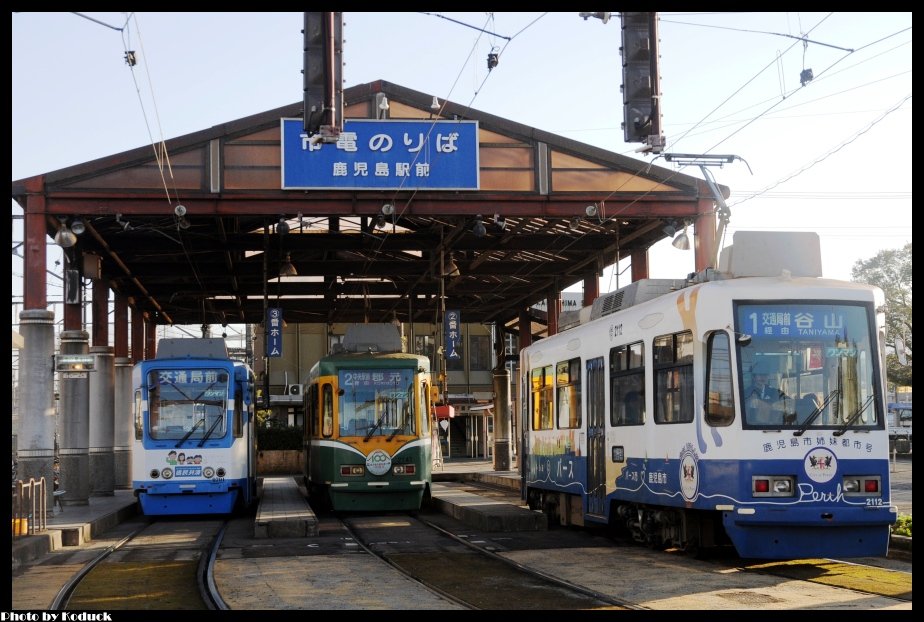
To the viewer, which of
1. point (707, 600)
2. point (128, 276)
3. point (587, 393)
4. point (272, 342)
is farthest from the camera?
point (128, 276)

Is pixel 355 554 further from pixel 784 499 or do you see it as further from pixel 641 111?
pixel 641 111

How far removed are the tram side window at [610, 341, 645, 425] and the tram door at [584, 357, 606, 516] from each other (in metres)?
0.42

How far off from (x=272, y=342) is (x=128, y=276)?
19.7ft

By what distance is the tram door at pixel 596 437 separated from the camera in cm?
1596

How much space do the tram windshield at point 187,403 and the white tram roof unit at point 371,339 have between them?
278 cm

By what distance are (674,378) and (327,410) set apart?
10.2 meters

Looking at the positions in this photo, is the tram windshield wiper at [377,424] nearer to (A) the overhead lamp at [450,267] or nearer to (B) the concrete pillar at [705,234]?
(B) the concrete pillar at [705,234]

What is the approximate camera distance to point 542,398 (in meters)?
19.4

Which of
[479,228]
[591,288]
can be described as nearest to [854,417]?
[479,228]

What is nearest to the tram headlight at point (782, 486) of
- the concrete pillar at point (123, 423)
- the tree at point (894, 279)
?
the concrete pillar at point (123, 423)

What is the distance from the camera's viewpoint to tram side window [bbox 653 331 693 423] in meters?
13.1

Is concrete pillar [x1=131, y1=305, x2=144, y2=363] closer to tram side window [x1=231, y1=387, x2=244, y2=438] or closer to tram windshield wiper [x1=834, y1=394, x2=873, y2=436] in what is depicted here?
tram side window [x1=231, y1=387, x2=244, y2=438]

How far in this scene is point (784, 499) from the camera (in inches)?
480

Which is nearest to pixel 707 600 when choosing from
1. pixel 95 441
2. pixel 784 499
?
pixel 784 499
